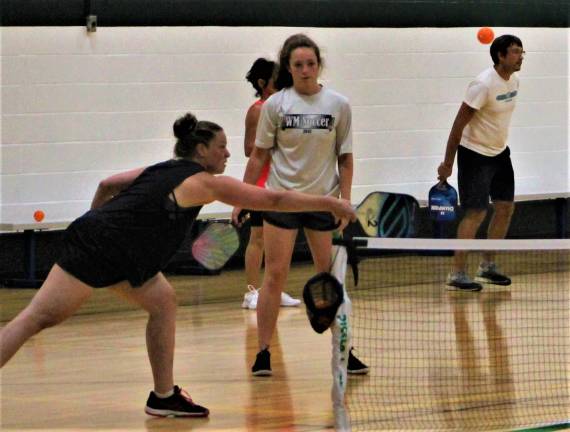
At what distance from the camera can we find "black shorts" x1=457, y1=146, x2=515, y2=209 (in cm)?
1092

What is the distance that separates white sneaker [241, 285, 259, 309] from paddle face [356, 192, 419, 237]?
3796 mm

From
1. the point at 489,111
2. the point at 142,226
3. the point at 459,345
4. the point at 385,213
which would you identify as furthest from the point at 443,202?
the point at 142,226

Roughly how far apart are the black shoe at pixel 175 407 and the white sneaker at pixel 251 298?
12.2 ft

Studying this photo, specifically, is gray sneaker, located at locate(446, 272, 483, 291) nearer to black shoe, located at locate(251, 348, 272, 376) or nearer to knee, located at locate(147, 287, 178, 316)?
black shoe, located at locate(251, 348, 272, 376)

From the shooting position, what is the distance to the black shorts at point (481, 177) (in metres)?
10.9

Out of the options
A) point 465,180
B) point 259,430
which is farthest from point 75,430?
point 465,180

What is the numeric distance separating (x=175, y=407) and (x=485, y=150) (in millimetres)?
5320

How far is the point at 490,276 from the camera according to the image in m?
11.1

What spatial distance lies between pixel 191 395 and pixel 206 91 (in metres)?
6.03

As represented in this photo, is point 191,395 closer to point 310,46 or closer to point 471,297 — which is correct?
point 310,46

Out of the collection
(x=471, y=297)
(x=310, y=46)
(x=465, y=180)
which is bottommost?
(x=471, y=297)

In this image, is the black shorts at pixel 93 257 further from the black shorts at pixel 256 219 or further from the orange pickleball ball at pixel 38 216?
the orange pickleball ball at pixel 38 216

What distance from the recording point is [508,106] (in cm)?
1096

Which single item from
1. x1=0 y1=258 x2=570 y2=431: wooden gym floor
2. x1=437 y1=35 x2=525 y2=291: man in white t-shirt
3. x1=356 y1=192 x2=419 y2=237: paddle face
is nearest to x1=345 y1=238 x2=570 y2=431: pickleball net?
x1=0 y1=258 x2=570 y2=431: wooden gym floor
